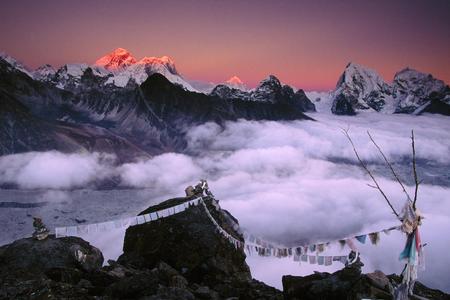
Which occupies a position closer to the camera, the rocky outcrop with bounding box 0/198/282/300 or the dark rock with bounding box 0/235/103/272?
the rocky outcrop with bounding box 0/198/282/300

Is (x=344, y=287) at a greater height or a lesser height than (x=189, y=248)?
greater

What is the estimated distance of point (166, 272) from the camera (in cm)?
2239

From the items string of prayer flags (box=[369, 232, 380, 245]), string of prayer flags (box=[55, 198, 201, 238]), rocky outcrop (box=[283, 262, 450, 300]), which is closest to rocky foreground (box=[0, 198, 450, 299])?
rocky outcrop (box=[283, 262, 450, 300])

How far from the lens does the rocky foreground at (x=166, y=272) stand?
15930mm

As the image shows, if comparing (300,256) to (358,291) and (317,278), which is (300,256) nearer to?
(317,278)

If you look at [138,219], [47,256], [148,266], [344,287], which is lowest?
[148,266]

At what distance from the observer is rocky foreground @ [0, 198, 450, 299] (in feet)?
52.3

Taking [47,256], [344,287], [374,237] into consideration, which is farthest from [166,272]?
[374,237]

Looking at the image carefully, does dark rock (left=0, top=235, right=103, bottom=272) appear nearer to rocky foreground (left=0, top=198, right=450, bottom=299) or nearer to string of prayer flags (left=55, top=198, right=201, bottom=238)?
rocky foreground (left=0, top=198, right=450, bottom=299)

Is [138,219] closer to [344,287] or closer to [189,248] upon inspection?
[189,248]

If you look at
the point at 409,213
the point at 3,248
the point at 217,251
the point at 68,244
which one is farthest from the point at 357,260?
the point at 3,248

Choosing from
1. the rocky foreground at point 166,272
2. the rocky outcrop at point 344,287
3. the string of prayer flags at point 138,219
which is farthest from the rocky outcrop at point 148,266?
the rocky outcrop at point 344,287

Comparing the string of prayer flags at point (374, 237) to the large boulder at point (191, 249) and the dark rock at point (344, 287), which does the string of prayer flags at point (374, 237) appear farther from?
the large boulder at point (191, 249)

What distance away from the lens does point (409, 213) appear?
14.8 meters
